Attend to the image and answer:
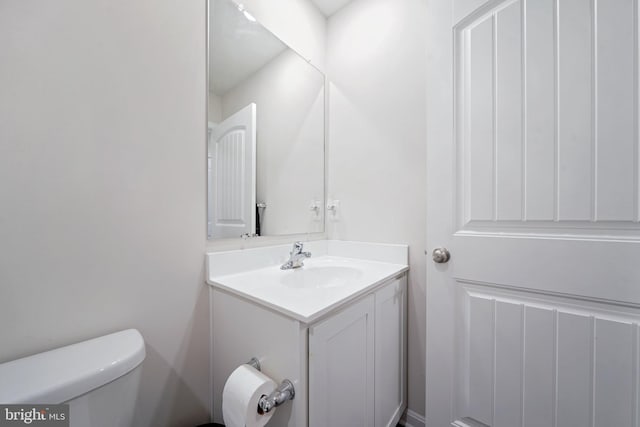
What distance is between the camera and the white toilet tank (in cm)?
51

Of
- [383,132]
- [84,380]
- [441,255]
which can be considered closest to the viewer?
[84,380]

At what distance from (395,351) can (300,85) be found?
62.6 inches

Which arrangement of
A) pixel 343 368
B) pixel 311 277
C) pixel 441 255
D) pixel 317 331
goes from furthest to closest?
pixel 311 277, pixel 441 255, pixel 343 368, pixel 317 331

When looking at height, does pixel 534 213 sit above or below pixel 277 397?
above

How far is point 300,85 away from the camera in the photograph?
150cm

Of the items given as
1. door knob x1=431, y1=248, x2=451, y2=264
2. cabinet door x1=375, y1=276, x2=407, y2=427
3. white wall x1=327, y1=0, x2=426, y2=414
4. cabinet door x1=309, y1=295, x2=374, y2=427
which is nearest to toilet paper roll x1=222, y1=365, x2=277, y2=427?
cabinet door x1=309, y1=295, x2=374, y2=427

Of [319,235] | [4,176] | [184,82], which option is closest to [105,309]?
[4,176]

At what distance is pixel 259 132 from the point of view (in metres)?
1.28

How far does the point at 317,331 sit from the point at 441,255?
58 cm

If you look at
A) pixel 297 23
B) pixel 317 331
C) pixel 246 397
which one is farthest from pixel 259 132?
pixel 246 397

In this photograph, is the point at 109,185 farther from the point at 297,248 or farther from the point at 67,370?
the point at 297,248

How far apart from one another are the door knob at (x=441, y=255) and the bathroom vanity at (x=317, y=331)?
22 centimetres

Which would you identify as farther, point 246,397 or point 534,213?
point 534,213

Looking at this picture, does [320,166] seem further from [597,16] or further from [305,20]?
[597,16]
